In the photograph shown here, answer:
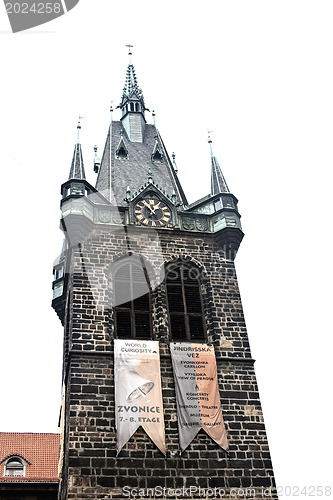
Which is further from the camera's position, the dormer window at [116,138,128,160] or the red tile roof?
the red tile roof

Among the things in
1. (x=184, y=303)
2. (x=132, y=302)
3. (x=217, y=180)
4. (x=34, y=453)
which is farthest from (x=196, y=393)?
(x=34, y=453)

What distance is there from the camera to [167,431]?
1681cm

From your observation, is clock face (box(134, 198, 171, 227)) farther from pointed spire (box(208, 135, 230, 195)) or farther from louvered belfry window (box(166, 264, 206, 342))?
pointed spire (box(208, 135, 230, 195))

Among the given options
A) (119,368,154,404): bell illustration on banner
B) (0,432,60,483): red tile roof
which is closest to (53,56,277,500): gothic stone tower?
(119,368,154,404): bell illustration on banner

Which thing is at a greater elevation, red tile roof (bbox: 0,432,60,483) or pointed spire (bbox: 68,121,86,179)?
pointed spire (bbox: 68,121,86,179)

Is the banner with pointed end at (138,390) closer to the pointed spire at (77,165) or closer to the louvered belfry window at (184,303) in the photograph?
the louvered belfry window at (184,303)

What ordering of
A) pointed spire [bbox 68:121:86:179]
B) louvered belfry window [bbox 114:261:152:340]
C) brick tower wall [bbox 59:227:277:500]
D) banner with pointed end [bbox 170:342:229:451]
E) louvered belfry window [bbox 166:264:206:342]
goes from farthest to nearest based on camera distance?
pointed spire [bbox 68:121:86:179] → louvered belfry window [bbox 166:264:206:342] → louvered belfry window [bbox 114:261:152:340] → banner with pointed end [bbox 170:342:229:451] → brick tower wall [bbox 59:227:277:500]

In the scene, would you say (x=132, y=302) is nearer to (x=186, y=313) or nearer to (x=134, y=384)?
(x=186, y=313)

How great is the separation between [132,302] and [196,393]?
11.4ft

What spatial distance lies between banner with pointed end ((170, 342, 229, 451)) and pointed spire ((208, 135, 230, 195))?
653 centimetres

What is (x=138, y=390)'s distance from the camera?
17234mm

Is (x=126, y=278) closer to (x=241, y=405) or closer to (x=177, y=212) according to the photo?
(x=177, y=212)

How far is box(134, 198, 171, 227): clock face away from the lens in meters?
21.5

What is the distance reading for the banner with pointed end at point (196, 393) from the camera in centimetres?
1702
